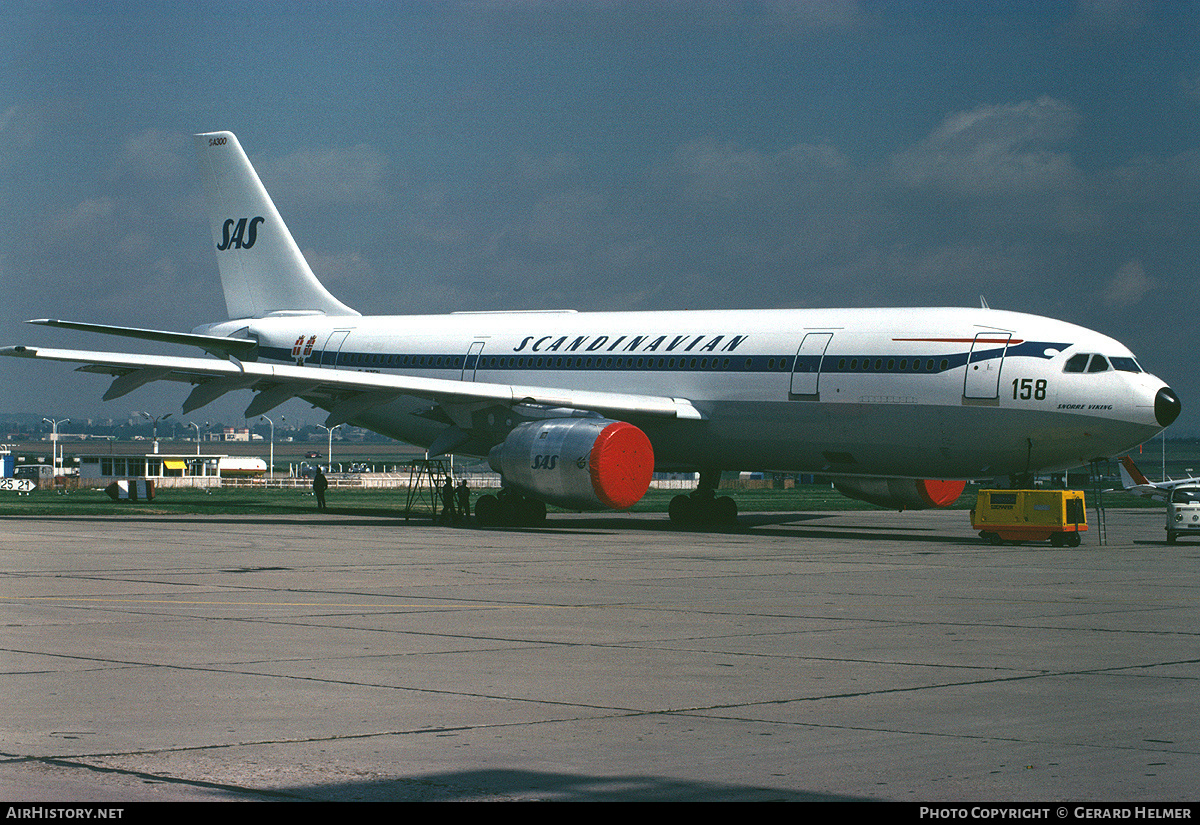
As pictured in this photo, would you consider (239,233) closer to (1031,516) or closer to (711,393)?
(711,393)

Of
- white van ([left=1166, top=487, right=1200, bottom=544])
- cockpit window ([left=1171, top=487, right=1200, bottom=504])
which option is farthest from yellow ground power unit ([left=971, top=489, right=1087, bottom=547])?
cockpit window ([left=1171, top=487, right=1200, bottom=504])

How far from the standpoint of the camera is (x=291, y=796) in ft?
22.1

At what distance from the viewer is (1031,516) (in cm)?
2708

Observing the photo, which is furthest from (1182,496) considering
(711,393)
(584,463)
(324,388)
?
(324,388)

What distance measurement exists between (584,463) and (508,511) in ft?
12.3

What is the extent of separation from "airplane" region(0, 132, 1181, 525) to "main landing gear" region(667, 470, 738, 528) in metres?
0.05

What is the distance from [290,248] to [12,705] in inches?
1298

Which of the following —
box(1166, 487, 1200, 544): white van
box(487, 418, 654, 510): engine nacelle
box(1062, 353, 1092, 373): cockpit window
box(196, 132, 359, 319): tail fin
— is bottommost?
box(1166, 487, 1200, 544): white van

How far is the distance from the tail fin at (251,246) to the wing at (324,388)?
872 cm

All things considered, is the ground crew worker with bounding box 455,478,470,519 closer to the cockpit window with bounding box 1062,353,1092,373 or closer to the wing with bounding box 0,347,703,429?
the wing with bounding box 0,347,703,429

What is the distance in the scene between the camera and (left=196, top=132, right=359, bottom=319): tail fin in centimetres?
4084

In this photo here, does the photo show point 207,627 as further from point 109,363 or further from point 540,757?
point 109,363

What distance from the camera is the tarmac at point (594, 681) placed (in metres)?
7.19

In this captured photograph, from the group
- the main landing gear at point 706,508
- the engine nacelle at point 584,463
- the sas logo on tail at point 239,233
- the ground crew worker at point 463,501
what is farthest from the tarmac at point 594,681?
the sas logo on tail at point 239,233
